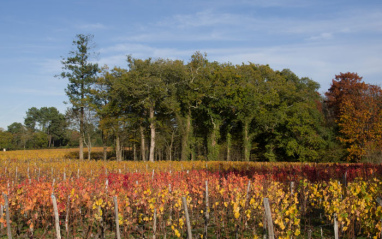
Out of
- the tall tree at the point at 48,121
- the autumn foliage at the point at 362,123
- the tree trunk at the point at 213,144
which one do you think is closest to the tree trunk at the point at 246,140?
the tree trunk at the point at 213,144

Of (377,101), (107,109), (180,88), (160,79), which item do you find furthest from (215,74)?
(377,101)

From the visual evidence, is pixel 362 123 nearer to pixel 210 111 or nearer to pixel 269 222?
pixel 210 111

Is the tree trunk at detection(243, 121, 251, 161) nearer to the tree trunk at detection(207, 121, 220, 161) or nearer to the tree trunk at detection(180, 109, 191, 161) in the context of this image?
the tree trunk at detection(207, 121, 220, 161)

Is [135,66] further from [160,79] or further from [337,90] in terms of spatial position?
[337,90]

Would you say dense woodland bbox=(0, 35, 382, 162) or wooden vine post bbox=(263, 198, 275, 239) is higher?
dense woodland bbox=(0, 35, 382, 162)

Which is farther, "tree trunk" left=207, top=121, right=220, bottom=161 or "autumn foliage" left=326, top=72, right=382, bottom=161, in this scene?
"tree trunk" left=207, top=121, right=220, bottom=161

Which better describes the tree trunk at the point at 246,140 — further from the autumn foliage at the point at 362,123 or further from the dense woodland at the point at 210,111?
the autumn foliage at the point at 362,123

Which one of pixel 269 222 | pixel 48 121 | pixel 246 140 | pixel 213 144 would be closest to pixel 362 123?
pixel 246 140

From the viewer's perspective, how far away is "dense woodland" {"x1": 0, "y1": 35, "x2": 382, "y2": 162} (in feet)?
104

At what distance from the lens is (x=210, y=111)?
112 feet

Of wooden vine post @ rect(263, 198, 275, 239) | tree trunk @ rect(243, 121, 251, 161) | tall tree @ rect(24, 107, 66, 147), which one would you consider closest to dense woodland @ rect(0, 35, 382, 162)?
tree trunk @ rect(243, 121, 251, 161)

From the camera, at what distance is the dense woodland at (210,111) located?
104ft

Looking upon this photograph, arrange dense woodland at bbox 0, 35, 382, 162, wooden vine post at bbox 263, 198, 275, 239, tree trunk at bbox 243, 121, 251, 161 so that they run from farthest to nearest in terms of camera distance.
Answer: tree trunk at bbox 243, 121, 251, 161
dense woodland at bbox 0, 35, 382, 162
wooden vine post at bbox 263, 198, 275, 239

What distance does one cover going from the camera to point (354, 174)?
13852 millimetres
